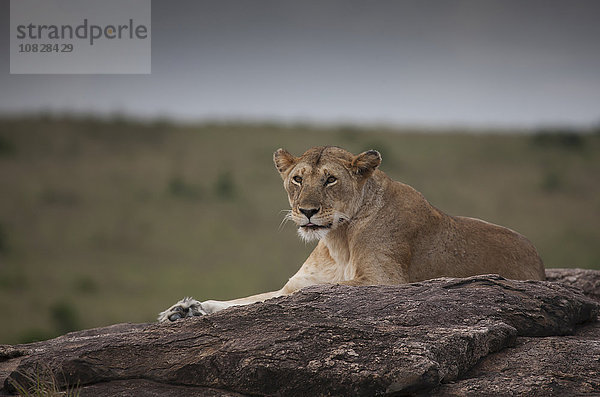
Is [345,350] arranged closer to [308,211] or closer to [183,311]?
[308,211]

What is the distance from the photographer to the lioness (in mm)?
7520

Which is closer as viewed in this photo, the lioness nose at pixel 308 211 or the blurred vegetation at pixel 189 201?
the lioness nose at pixel 308 211

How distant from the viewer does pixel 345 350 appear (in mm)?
5328

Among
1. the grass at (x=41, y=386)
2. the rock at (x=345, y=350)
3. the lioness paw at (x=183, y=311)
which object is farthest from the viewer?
the lioness paw at (x=183, y=311)

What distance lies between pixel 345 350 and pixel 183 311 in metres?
2.58

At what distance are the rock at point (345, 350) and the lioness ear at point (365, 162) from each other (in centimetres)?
165

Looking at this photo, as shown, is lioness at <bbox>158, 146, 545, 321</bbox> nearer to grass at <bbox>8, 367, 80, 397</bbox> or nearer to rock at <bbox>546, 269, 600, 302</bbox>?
rock at <bbox>546, 269, 600, 302</bbox>

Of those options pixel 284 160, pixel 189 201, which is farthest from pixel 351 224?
pixel 189 201

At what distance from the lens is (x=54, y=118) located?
147 feet

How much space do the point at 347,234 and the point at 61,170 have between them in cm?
3407

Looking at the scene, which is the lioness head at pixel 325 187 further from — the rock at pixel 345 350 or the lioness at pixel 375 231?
the rock at pixel 345 350

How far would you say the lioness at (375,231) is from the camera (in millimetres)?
7520

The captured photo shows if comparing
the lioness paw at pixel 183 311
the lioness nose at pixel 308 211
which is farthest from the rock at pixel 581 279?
the lioness paw at pixel 183 311

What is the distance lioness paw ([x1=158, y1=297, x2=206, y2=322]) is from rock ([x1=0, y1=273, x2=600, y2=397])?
1429 millimetres
